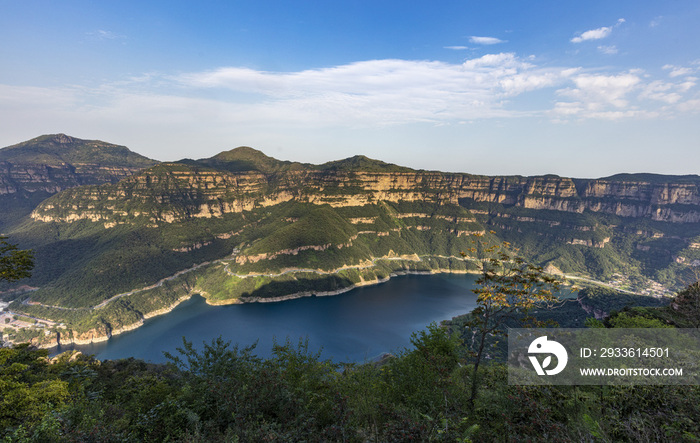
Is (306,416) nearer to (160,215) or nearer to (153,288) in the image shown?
(153,288)

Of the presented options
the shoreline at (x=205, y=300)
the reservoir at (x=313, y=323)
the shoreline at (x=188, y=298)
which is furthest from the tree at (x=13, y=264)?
the shoreline at (x=188, y=298)

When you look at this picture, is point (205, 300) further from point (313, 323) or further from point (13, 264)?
point (13, 264)

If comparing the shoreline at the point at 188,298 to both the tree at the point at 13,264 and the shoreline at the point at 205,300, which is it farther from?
the tree at the point at 13,264

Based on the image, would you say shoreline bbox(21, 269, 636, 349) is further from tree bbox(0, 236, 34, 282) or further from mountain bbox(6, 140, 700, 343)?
tree bbox(0, 236, 34, 282)

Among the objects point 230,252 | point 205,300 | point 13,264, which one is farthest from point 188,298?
point 13,264

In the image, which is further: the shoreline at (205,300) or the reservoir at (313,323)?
the shoreline at (205,300)

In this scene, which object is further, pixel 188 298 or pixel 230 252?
pixel 230 252

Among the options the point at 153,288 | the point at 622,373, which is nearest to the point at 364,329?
the point at 622,373

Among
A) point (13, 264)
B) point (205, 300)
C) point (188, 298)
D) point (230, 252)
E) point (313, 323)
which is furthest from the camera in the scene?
point (230, 252)
